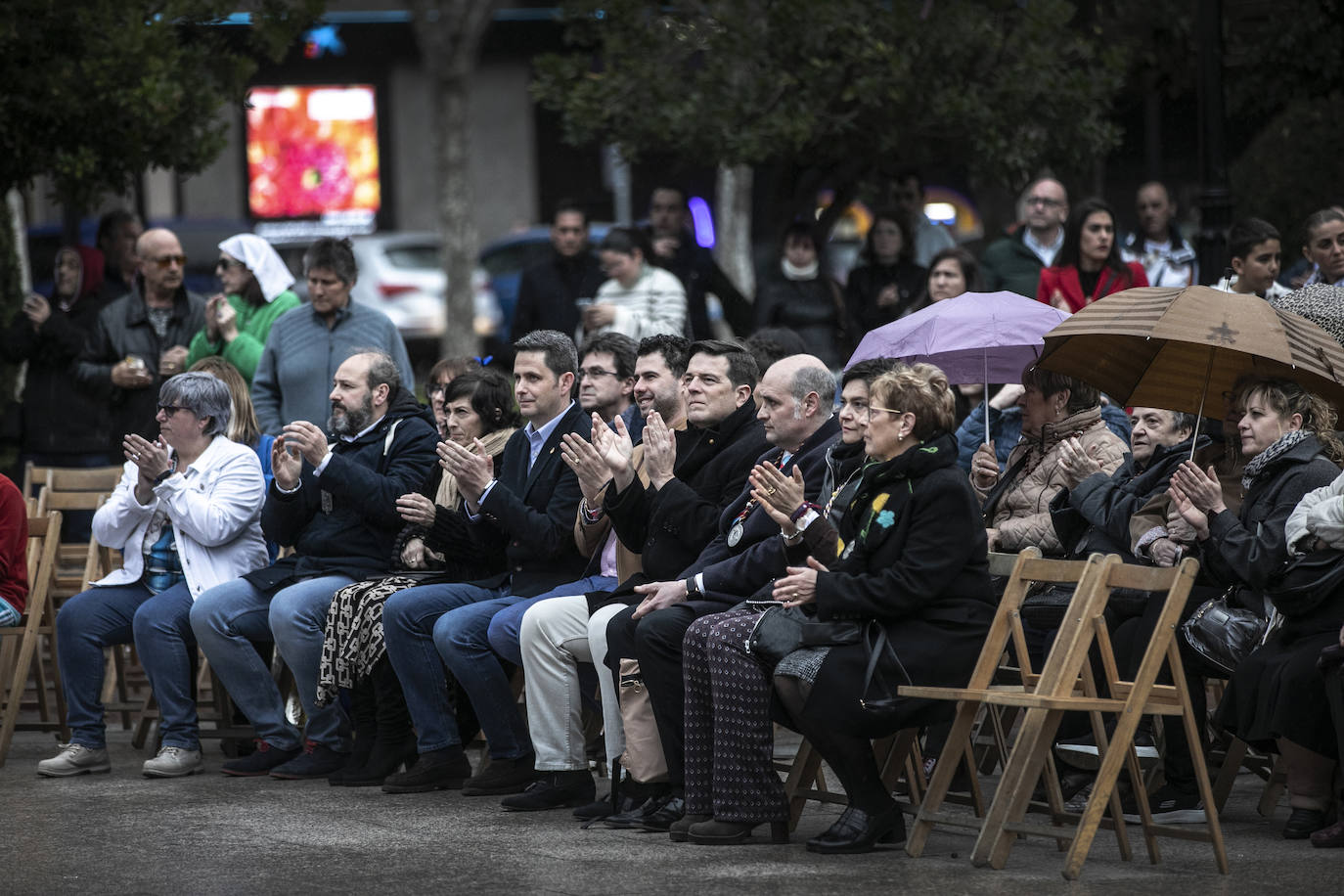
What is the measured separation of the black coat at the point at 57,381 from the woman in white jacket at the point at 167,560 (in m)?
3.41

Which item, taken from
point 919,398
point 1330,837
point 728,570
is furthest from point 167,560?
point 1330,837

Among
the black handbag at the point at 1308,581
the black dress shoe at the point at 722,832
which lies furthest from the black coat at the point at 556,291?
the black handbag at the point at 1308,581

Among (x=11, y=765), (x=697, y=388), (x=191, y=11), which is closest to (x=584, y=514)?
(x=697, y=388)

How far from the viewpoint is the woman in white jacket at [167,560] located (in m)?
9.43

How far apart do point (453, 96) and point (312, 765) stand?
19055 mm

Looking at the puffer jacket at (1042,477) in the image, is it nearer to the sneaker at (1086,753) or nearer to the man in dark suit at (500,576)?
the sneaker at (1086,753)

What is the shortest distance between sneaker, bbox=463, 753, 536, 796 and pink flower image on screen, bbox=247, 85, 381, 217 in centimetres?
2804

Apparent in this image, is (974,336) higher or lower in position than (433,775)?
higher

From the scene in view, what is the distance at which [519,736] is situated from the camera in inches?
344

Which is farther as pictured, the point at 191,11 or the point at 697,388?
the point at 191,11

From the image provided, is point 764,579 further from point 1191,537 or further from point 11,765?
point 11,765

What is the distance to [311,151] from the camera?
3547 centimetres

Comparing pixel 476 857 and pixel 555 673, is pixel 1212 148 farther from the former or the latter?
pixel 476 857

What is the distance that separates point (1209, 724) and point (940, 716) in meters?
1.57
